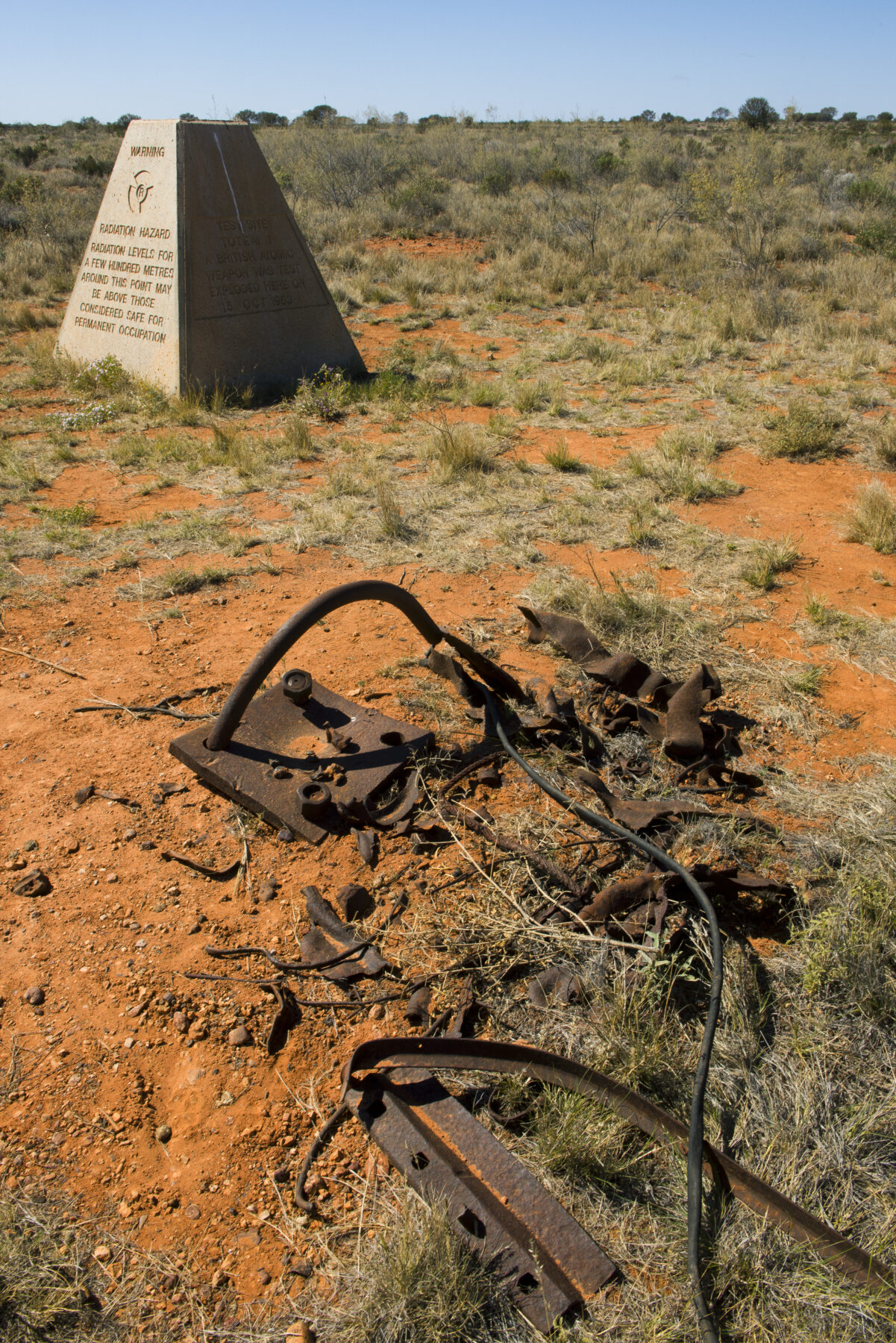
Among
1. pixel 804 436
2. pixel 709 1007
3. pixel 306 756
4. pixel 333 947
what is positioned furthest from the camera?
pixel 804 436

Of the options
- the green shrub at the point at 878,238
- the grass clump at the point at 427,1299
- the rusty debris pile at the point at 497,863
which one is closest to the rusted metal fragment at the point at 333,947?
the rusty debris pile at the point at 497,863

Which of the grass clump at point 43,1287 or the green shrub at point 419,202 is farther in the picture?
the green shrub at point 419,202

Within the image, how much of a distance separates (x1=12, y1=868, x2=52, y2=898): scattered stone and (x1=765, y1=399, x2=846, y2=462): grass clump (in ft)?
19.1

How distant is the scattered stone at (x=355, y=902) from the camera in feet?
7.78

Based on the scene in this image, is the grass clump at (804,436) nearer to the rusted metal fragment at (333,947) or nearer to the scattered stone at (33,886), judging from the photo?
the rusted metal fragment at (333,947)

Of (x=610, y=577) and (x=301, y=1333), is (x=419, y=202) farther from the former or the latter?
(x=301, y=1333)

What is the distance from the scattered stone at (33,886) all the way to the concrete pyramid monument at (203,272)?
5.68 m

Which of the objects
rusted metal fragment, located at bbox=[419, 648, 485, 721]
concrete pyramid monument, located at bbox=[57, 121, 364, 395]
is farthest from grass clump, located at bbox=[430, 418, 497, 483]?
rusted metal fragment, located at bbox=[419, 648, 485, 721]

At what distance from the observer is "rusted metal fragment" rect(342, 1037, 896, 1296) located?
166 centimetres

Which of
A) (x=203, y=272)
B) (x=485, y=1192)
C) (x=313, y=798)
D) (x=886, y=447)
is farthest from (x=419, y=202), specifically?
(x=485, y=1192)

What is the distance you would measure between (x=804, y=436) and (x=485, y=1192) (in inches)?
235

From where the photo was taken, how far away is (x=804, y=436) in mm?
6246

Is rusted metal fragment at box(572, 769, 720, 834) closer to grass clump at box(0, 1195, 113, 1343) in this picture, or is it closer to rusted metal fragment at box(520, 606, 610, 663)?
rusted metal fragment at box(520, 606, 610, 663)

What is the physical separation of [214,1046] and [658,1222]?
1087 millimetres
